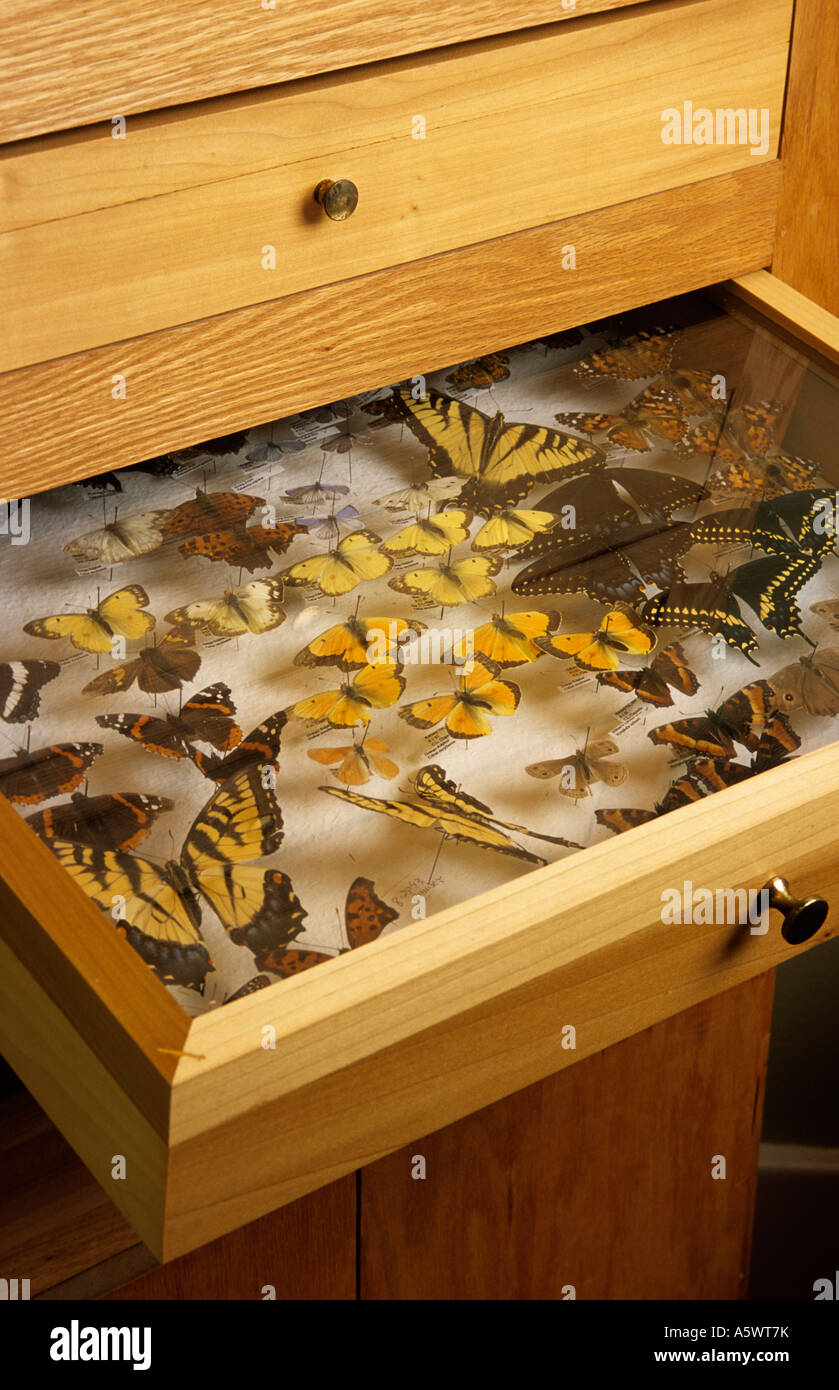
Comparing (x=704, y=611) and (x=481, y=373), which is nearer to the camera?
(x=704, y=611)

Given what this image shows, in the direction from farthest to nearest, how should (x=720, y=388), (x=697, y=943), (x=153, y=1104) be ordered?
(x=720, y=388), (x=697, y=943), (x=153, y=1104)

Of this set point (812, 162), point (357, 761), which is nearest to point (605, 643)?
point (357, 761)

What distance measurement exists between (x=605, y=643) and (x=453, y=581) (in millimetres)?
84

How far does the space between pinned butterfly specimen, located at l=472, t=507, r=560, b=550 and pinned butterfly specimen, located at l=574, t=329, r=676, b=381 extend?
0.14 metres

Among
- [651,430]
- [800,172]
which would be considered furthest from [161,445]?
[800,172]

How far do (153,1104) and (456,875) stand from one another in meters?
0.14

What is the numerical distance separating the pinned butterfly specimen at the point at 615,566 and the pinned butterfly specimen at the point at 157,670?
0.52 feet

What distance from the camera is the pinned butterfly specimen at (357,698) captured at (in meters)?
0.61

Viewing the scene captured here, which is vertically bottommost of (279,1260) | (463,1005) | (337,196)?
(279,1260)

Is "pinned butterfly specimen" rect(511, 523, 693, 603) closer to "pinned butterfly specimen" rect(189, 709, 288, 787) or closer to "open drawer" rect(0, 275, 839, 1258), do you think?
"open drawer" rect(0, 275, 839, 1258)

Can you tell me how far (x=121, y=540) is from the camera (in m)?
0.71

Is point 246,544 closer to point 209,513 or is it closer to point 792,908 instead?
point 209,513

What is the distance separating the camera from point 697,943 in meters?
0.56
